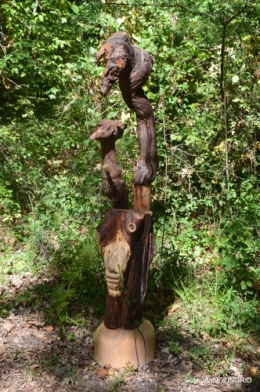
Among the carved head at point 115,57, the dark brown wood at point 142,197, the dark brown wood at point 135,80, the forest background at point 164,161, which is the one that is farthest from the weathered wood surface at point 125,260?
the carved head at point 115,57

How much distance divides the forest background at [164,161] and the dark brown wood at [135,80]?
1.09 m

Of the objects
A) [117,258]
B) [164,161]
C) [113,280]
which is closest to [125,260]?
[117,258]

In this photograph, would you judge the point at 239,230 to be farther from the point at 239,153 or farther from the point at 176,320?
the point at 239,153

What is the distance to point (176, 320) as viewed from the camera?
3.36 metres

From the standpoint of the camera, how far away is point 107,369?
2873 millimetres

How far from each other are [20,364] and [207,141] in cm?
301

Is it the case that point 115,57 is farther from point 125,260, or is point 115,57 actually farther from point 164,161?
point 164,161

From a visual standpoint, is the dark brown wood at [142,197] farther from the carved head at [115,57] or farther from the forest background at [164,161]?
the forest background at [164,161]

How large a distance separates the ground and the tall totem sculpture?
0.13 meters

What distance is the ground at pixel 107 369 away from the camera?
2762 mm

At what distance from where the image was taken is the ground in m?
2.76

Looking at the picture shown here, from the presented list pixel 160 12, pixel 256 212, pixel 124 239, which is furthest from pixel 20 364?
pixel 160 12

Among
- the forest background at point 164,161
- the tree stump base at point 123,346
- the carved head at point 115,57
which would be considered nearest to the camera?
the carved head at point 115,57

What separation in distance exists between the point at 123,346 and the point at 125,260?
0.58m
